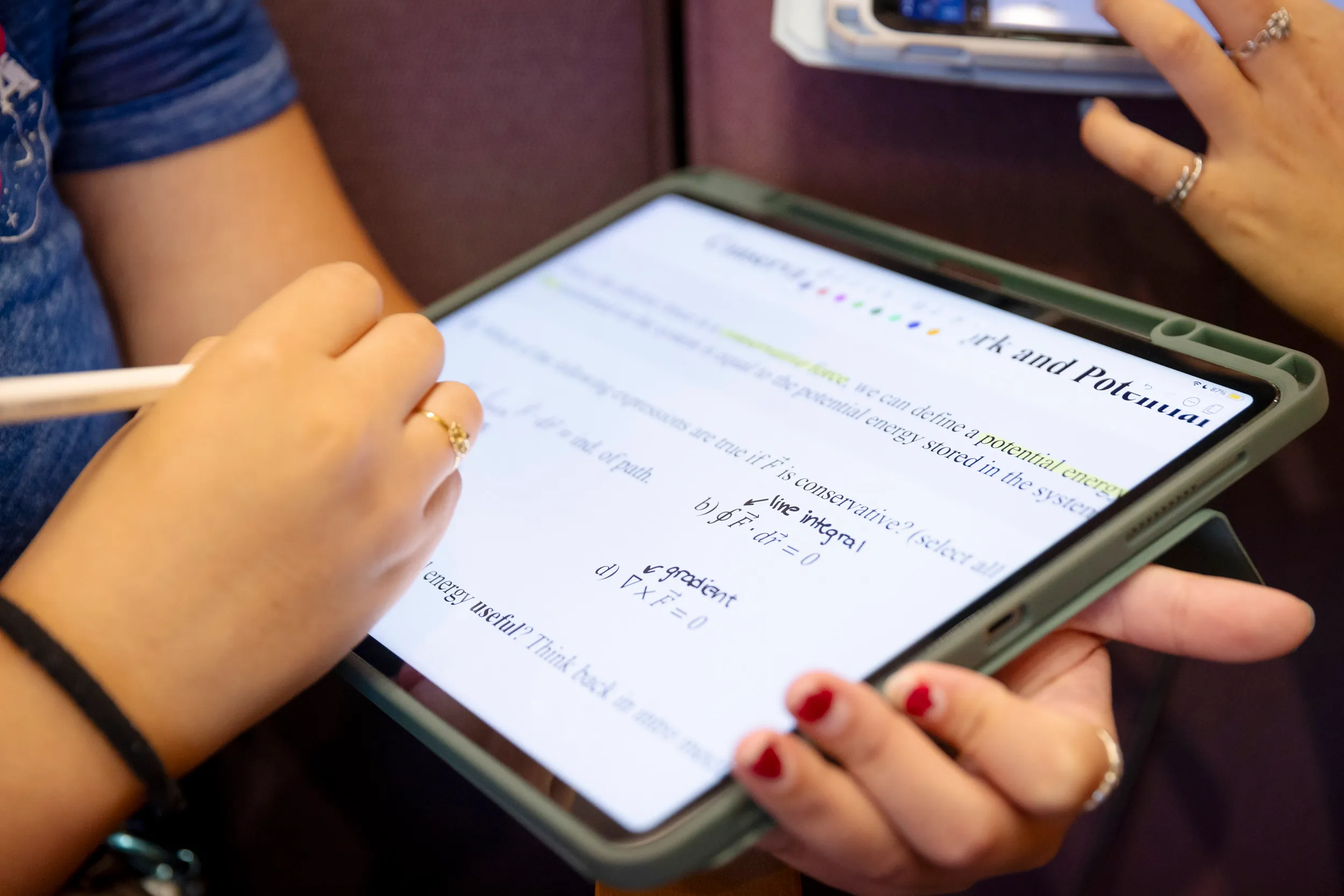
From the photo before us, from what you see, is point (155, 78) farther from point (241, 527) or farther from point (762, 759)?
point (762, 759)

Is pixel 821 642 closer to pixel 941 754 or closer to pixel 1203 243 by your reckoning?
pixel 941 754

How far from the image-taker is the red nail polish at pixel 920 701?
32 centimetres

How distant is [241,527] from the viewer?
318 millimetres

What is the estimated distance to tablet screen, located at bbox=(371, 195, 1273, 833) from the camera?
→ 0.35m

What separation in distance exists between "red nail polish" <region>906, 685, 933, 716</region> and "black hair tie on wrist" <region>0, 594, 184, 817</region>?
0.25 metres

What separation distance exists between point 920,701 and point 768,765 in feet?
0.18

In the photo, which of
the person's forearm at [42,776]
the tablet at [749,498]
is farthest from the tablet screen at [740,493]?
the person's forearm at [42,776]

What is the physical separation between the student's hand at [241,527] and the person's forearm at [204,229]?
0.74 feet

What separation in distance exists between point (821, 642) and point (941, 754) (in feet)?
0.18

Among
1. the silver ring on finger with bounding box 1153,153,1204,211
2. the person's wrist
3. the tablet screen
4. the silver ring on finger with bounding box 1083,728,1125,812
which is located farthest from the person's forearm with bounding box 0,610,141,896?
the silver ring on finger with bounding box 1153,153,1204,211

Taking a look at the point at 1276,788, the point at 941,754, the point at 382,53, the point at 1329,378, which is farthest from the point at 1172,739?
the point at 382,53

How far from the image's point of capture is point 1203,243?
53 cm

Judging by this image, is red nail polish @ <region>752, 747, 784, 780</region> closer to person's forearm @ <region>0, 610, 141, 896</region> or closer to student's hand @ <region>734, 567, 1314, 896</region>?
student's hand @ <region>734, 567, 1314, 896</region>

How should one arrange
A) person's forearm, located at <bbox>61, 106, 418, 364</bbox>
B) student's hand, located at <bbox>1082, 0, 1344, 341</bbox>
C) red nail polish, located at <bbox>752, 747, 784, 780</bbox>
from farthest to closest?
person's forearm, located at <bbox>61, 106, 418, 364</bbox> < student's hand, located at <bbox>1082, 0, 1344, 341</bbox> < red nail polish, located at <bbox>752, 747, 784, 780</bbox>
